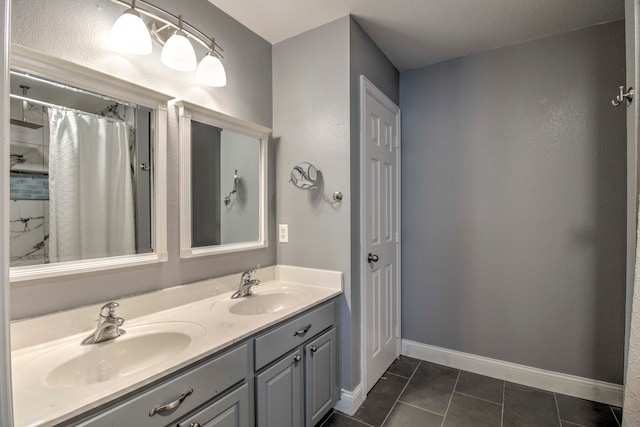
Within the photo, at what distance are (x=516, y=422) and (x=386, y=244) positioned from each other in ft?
4.27

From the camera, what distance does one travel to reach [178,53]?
1.40 meters

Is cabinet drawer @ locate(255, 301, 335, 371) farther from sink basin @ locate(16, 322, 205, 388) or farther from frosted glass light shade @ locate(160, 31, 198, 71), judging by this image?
frosted glass light shade @ locate(160, 31, 198, 71)

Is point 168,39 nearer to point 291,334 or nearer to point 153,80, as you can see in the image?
point 153,80

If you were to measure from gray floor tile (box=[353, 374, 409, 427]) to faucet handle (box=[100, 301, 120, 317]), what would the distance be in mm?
1462

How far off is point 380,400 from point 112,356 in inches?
62.7

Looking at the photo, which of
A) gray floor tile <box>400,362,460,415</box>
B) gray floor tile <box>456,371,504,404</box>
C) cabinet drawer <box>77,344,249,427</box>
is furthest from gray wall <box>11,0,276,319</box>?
gray floor tile <box>456,371,504,404</box>

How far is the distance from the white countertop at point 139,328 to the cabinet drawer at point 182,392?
0.04 meters

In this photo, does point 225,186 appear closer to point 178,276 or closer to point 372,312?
point 178,276

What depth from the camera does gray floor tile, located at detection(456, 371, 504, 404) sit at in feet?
6.42

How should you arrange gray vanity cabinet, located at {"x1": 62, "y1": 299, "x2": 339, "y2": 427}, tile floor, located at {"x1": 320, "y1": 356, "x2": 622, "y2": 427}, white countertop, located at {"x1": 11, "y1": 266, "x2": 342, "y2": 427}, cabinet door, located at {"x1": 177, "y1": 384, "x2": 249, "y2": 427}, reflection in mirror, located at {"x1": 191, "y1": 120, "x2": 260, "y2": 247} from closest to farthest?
white countertop, located at {"x1": 11, "y1": 266, "x2": 342, "y2": 427}, gray vanity cabinet, located at {"x1": 62, "y1": 299, "x2": 339, "y2": 427}, cabinet door, located at {"x1": 177, "y1": 384, "x2": 249, "y2": 427}, reflection in mirror, located at {"x1": 191, "y1": 120, "x2": 260, "y2": 247}, tile floor, located at {"x1": 320, "y1": 356, "x2": 622, "y2": 427}

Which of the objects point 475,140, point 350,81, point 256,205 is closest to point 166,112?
point 256,205

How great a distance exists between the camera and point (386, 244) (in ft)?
7.47

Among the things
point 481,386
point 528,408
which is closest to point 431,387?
point 481,386

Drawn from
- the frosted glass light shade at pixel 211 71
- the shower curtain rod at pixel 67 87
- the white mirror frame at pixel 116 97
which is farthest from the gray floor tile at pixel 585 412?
the shower curtain rod at pixel 67 87
